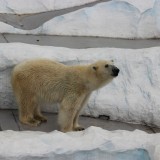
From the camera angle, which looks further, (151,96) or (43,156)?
(151,96)

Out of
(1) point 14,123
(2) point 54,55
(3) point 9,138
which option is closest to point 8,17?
(2) point 54,55

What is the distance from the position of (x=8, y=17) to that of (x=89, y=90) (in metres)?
3.28

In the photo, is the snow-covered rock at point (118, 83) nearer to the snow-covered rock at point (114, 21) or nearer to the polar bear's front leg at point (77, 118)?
the polar bear's front leg at point (77, 118)

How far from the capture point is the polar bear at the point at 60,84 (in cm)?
519

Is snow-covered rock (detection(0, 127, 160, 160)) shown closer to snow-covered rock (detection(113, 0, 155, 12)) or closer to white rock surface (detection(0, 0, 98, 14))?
snow-covered rock (detection(113, 0, 155, 12))

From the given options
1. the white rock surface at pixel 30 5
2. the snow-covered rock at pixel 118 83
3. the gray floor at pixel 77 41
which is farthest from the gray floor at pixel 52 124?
the white rock surface at pixel 30 5

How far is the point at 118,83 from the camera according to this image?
5.96 meters

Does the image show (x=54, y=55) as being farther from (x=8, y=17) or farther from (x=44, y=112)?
(x=8, y=17)

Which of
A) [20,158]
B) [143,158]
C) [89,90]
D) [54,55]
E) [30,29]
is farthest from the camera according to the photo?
[30,29]

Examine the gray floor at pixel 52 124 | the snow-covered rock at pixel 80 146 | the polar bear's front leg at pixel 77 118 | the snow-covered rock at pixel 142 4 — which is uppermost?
the snow-covered rock at pixel 142 4

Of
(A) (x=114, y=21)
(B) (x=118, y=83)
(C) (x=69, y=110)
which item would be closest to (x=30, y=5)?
(A) (x=114, y=21)

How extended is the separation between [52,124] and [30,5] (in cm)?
332

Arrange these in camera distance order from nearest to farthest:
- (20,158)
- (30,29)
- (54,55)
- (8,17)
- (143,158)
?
(20,158) → (143,158) → (54,55) → (30,29) → (8,17)

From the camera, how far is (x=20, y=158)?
4203 millimetres
